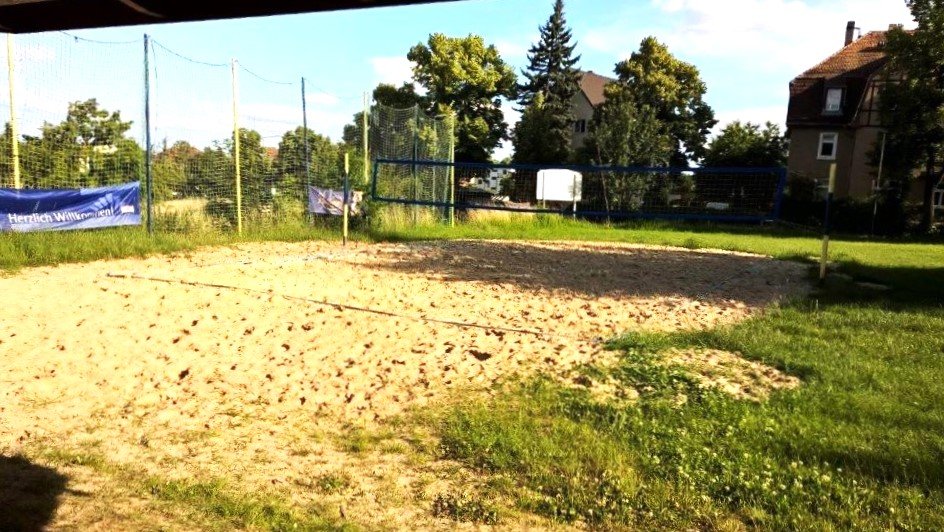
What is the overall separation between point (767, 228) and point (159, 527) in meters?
25.1

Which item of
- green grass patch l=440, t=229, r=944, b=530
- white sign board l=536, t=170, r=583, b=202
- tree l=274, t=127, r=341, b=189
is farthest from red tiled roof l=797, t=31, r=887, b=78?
green grass patch l=440, t=229, r=944, b=530

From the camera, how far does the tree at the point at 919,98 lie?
80.2 ft

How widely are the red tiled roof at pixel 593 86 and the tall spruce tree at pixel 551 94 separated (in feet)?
25.2

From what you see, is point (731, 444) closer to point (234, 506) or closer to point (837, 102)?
point (234, 506)

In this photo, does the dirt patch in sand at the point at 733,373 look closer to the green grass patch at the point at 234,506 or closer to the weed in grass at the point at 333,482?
the weed in grass at the point at 333,482

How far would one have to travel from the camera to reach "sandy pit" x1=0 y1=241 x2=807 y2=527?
3631 millimetres

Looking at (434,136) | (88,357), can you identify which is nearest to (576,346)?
(88,357)

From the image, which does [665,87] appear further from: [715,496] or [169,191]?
[715,496]

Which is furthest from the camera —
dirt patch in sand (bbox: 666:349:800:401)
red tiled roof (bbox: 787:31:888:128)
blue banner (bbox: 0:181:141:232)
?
red tiled roof (bbox: 787:31:888:128)

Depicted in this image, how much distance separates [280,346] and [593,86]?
186 ft

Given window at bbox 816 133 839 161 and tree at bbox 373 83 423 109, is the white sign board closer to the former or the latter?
window at bbox 816 133 839 161

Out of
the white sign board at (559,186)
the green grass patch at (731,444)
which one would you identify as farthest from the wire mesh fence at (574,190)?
the green grass patch at (731,444)

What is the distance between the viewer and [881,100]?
27.0m

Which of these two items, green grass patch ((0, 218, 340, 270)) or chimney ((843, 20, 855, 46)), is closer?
green grass patch ((0, 218, 340, 270))
